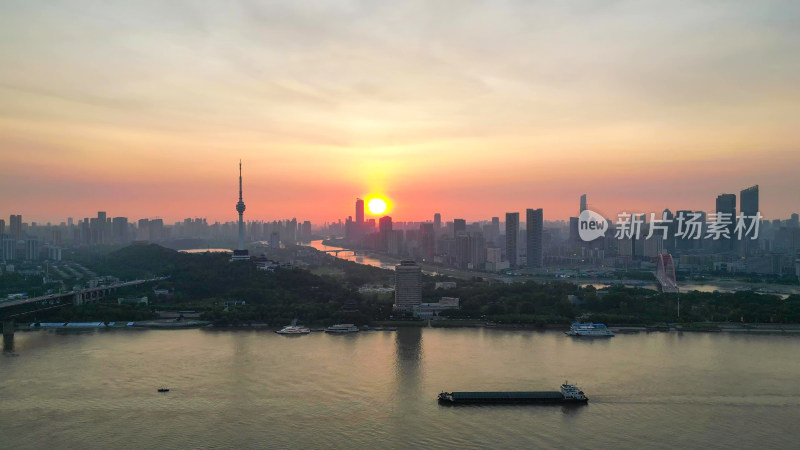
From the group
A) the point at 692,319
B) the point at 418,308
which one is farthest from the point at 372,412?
the point at 692,319

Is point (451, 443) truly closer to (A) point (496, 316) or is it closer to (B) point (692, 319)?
(A) point (496, 316)

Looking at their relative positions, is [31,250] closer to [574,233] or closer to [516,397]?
[574,233]

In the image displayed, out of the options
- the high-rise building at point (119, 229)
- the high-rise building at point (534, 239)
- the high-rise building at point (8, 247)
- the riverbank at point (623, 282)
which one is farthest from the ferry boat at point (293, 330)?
the high-rise building at point (119, 229)

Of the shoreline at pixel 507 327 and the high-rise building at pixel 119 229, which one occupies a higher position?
the high-rise building at pixel 119 229

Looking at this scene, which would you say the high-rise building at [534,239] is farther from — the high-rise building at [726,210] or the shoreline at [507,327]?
the shoreline at [507,327]

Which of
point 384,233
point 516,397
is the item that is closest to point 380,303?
point 516,397

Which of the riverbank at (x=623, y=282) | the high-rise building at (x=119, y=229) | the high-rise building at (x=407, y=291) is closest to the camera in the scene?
the high-rise building at (x=407, y=291)
